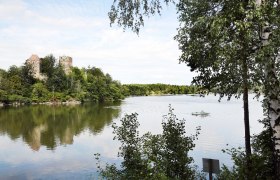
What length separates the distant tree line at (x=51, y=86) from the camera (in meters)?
108

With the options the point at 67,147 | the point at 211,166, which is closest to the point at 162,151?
the point at 211,166

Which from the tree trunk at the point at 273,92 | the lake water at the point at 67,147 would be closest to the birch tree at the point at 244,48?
the tree trunk at the point at 273,92

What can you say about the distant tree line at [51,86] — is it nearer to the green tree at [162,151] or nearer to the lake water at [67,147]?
the lake water at [67,147]

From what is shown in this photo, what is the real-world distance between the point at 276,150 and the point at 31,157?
2652 centimetres

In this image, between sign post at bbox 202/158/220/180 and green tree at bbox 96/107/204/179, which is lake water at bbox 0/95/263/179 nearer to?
green tree at bbox 96/107/204/179

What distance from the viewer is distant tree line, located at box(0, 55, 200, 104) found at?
10750 cm

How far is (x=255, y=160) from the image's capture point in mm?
9172

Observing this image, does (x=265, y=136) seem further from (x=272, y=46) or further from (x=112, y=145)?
(x=112, y=145)

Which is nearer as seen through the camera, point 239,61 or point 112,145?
point 239,61

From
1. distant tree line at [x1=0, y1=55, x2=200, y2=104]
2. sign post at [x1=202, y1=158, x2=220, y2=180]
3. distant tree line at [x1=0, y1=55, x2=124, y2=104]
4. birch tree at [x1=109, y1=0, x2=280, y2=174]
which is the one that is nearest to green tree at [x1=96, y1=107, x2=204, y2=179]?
sign post at [x1=202, y1=158, x2=220, y2=180]

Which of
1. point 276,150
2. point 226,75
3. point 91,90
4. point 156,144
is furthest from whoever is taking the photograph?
point 91,90

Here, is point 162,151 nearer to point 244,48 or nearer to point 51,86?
point 244,48

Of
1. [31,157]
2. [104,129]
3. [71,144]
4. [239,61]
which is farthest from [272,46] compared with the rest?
[104,129]

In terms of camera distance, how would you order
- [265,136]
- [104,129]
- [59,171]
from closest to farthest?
1. [265,136]
2. [59,171]
3. [104,129]
